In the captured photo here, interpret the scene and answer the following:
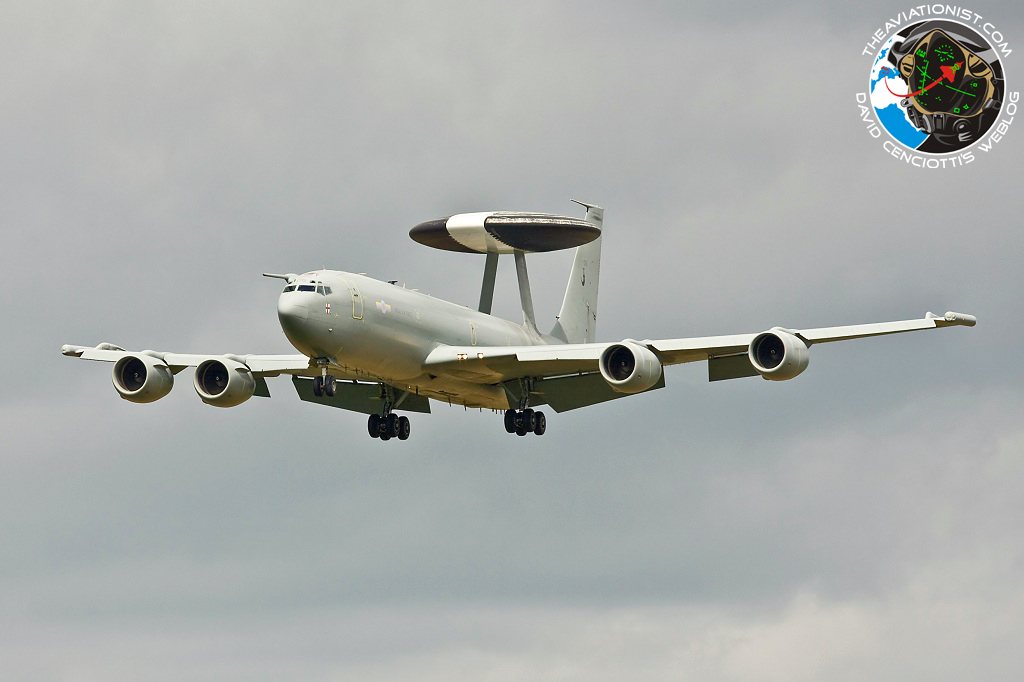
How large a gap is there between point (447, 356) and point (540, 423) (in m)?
6.80

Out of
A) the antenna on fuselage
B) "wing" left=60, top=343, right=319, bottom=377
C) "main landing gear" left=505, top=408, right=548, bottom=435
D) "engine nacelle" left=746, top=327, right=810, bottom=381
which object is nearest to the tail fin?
the antenna on fuselage

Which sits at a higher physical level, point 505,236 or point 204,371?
point 505,236

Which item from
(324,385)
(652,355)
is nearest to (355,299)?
(324,385)

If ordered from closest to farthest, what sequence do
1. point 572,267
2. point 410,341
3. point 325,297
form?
1. point 325,297
2. point 410,341
3. point 572,267

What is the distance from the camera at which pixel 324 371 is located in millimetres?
54906

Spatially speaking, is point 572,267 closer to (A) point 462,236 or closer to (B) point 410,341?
(A) point 462,236

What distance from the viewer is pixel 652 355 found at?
56344 millimetres

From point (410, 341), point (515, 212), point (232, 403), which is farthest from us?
point (515, 212)

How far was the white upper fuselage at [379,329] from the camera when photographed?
53.1 meters

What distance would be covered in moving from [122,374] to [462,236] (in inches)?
659

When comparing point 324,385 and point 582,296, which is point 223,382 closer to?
point 324,385

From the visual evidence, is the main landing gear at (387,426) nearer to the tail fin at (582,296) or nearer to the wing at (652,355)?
the wing at (652,355)

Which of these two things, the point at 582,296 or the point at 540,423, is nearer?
the point at 540,423

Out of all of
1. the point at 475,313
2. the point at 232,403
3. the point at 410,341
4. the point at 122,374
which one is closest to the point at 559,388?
the point at 475,313
